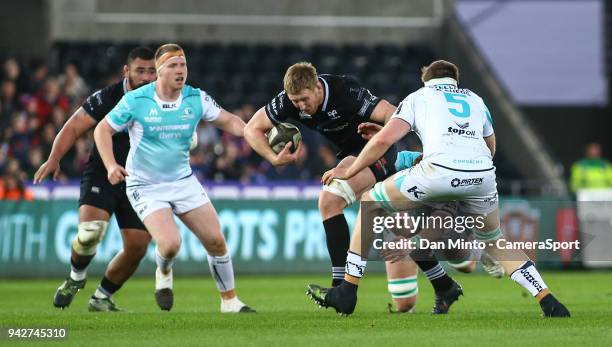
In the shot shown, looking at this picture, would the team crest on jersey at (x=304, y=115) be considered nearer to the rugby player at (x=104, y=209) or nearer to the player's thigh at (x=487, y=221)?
the player's thigh at (x=487, y=221)

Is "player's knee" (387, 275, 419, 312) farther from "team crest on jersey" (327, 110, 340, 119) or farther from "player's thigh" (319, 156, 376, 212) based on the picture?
"team crest on jersey" (327, 110, 340, 119)

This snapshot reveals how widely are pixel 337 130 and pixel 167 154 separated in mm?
1545

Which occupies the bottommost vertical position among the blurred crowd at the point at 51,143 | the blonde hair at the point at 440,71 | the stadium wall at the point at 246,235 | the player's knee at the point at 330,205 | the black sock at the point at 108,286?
the stadium wall at the point at 246,235

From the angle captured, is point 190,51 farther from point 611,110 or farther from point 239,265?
point 611,110

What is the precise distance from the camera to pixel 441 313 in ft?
37.0

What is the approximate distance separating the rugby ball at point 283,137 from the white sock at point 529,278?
7.27 feet

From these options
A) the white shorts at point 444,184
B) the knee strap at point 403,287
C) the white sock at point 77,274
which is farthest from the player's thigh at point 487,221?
the white sock at point 77,274

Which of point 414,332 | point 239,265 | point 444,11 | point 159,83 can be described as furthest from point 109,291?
point 444,11

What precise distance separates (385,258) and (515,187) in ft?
43.2

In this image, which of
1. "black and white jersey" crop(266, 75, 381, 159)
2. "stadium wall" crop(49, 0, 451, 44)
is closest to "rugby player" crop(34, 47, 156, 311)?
"black and white jersey" crop(266, 75, 381, 159)

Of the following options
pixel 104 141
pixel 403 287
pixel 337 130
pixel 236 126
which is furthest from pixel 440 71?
pixel 104 141

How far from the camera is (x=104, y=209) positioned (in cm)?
1238

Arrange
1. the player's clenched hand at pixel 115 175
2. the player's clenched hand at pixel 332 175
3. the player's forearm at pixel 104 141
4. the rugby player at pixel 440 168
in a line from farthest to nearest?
the player's forearm at pixel 104 141
the player's clenched hand at pixel 115 175
the player's clenched hand at pixel 332 175
the rugby player at pixel 440 168

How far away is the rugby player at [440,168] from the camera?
396 inches
